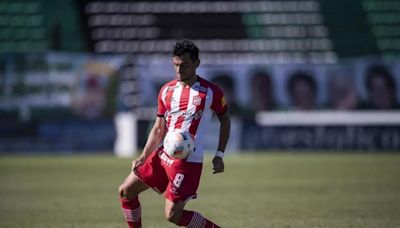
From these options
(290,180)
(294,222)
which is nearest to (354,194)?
(290,180)

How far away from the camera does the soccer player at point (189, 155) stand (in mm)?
8227

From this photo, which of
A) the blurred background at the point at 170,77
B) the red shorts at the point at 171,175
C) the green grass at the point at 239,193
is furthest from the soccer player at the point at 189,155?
the blurred background at the point at 170,77

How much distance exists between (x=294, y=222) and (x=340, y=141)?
57.9 ft

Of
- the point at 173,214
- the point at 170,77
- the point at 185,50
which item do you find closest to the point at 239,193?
the point at 173,214

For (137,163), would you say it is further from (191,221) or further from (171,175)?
(191,221)

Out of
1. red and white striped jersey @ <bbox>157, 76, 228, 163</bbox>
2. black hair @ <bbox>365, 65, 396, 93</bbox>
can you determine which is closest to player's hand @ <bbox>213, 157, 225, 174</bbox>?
red and white striped jersey @ <bbox>157, 76, 228, 163</bbox>

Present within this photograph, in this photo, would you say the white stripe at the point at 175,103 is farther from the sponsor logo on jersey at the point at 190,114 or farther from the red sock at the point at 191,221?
the red sock at the point at 191,221

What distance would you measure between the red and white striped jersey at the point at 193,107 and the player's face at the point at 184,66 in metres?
0.17

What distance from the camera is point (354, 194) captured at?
15.4 meters

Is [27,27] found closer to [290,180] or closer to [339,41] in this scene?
[339,41]

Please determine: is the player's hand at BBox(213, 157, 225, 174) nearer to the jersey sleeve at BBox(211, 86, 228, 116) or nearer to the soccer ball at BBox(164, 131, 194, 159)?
the soccer ball at BBox(164, 131, 194, 159)

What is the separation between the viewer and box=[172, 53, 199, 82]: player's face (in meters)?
8.16

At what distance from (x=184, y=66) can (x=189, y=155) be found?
0.87 meters

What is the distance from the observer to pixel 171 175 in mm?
8289
